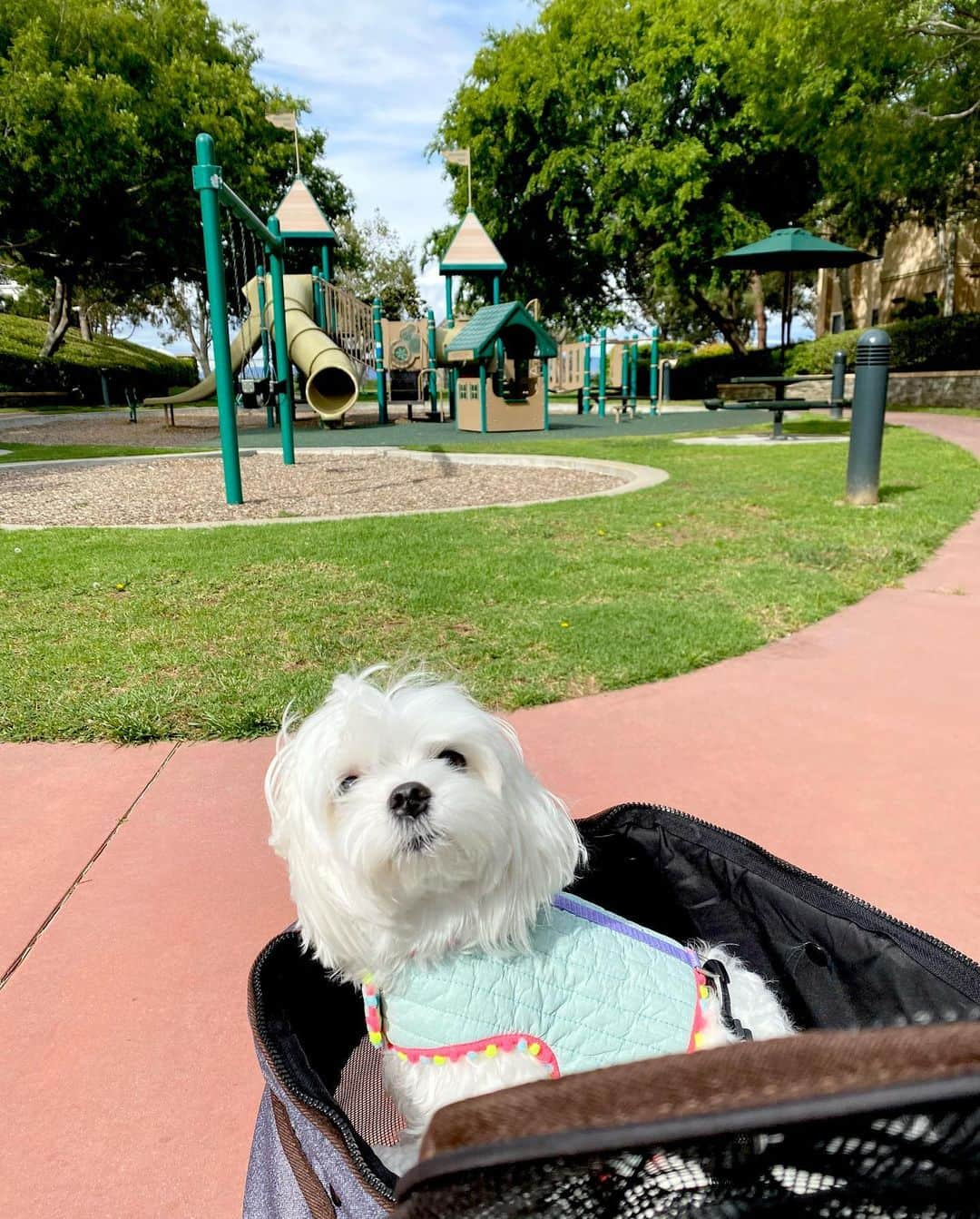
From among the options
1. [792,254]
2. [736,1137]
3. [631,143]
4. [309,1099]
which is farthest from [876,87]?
[736,1137]

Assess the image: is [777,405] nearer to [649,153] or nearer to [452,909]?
[452,909]

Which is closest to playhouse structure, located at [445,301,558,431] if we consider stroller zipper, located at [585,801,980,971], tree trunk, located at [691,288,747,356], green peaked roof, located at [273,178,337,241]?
green peaked roof, located at [273,178,337,241]

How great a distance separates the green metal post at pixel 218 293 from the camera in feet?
27.0

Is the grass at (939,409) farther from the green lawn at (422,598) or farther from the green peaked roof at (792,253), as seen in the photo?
the green lawn at (422,598)

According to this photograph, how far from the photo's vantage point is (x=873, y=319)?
116 ft

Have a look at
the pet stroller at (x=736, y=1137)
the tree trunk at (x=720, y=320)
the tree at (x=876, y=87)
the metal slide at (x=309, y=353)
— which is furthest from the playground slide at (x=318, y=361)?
the pet stroller at (x=736, y=1137)

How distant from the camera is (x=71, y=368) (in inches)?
1298

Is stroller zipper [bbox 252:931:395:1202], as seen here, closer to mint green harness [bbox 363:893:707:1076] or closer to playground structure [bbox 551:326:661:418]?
mint green harness [bbox 363:893:707:1076]

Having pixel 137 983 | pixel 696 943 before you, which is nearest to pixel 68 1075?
pixel 137 983

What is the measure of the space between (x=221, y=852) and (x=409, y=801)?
1439 millimetres

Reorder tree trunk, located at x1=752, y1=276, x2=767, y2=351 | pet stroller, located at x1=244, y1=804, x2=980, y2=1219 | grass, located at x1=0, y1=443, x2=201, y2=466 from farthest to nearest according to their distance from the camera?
tree trunk, located at x1=752, y1=276, x2=767, y2=351 → grass, located at x1=0, y1=443, x2=201, y2=466 → pet stroller, located at x1=244, y1=804, x2=980, y2=1219

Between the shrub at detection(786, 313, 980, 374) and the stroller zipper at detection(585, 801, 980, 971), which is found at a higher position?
the shrub at detection(786, 313, 980, 374)

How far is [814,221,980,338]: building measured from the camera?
29.4 meters

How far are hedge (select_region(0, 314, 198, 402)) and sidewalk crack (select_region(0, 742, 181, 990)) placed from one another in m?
27.0
